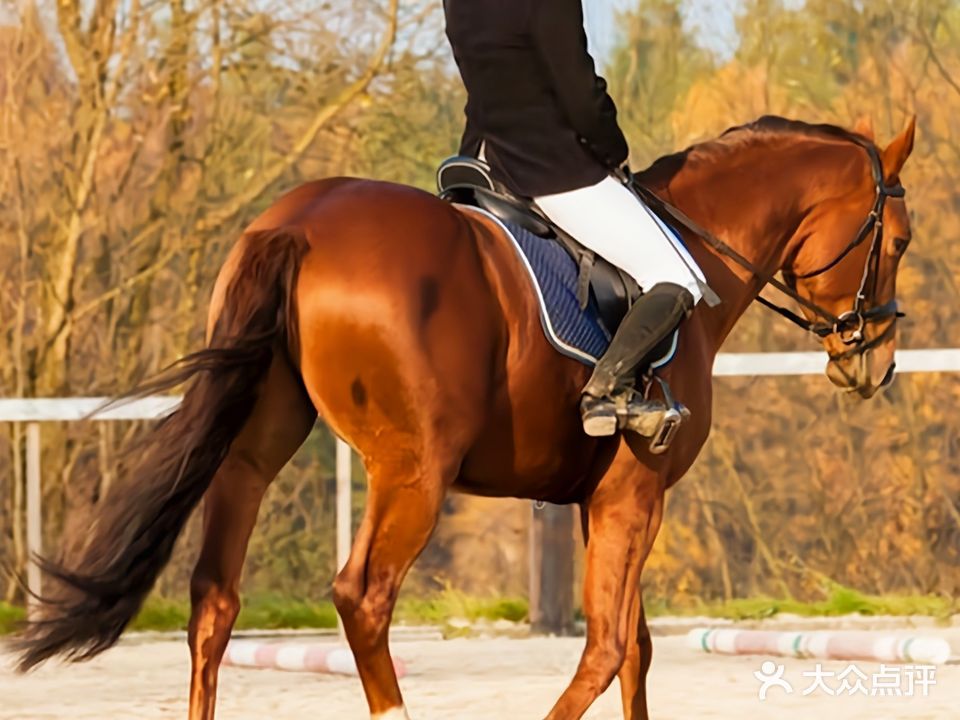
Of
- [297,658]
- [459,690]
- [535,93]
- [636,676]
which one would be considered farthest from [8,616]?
[535,93]

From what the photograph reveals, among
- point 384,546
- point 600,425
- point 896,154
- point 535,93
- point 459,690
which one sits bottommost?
point 459,690

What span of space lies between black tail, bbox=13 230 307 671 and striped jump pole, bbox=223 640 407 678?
249cm

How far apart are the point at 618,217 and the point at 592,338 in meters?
0.35

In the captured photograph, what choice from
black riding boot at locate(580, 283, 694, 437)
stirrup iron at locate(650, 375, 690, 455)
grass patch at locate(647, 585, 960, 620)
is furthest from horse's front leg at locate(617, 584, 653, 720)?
grass patch at locate(647, 585, 960, 620)

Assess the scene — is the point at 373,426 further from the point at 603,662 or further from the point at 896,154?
the point at 896,154

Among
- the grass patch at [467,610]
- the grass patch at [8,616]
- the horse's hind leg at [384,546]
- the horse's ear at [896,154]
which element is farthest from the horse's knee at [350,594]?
the grass patch at [467,610]

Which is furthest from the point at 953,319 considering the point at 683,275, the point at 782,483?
the point at 683,275

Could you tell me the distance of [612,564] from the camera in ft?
17.0

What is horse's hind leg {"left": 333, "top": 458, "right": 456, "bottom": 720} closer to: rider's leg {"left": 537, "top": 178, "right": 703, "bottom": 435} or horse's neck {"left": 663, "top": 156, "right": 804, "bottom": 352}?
rider's leg {"left": 537, "top": 178, "right": 703, "bottom": 435}

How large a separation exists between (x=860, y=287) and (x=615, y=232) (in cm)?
111

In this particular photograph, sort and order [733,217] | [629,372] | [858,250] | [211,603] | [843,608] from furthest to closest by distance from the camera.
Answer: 1. [843,608]
2. [858,250]
3. [733,217]
4. [629,372]
5. [211,603]

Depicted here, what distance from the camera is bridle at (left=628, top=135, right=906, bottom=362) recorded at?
589 cm

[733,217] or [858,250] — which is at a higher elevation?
[733,217]

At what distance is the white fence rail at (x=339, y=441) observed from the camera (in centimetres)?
863
